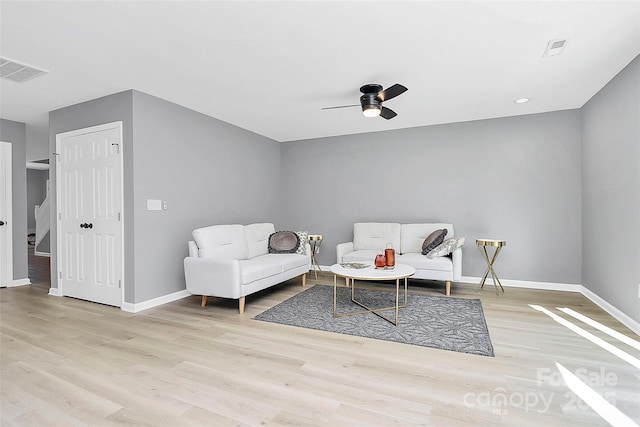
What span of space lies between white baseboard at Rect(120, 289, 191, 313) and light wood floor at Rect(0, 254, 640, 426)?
22cm

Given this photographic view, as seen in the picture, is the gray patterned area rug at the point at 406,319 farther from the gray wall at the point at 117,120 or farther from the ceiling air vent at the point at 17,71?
the ceiling air vent at the point at 17,71

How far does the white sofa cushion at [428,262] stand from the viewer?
4.29 meters

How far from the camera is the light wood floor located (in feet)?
5.79

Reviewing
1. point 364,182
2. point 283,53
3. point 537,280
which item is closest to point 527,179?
point 537,280

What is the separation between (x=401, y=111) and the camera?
4.50 m

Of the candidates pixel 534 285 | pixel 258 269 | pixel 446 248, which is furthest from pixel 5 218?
pixel 534 285

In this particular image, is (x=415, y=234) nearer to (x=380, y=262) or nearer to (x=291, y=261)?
(x=380, y=262)

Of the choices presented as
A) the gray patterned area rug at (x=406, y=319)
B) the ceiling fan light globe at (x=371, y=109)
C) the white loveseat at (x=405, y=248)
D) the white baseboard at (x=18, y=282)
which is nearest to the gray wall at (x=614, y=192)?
the gray patterned area rug at (x=406, y=319)

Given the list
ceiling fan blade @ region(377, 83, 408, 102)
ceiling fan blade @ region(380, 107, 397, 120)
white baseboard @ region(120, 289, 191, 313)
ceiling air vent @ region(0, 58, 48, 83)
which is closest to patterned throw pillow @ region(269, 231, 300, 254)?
white baseboard @ region(120, 289, 191, 313)

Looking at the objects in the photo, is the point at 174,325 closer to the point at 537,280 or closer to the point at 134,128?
the point at 134,128

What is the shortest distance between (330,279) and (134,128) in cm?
353

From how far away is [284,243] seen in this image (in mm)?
4957

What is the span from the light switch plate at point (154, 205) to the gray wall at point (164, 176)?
1.9 inches

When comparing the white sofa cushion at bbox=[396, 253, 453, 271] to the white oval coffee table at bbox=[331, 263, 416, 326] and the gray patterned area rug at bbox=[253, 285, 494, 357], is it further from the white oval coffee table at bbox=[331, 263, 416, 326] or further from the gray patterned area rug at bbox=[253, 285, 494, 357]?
the white oval coffee table at bbox=[331, 263, 416, 326]
